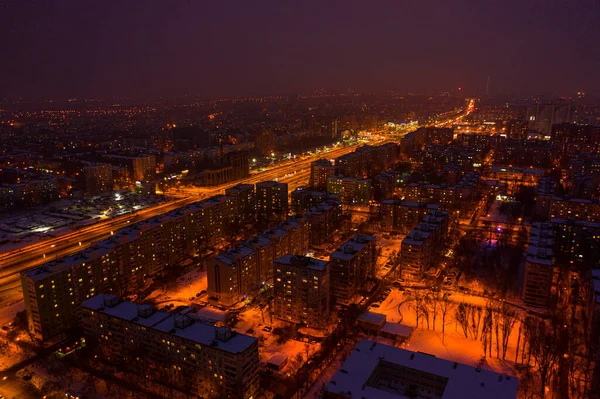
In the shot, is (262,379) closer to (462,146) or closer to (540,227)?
(540,227)

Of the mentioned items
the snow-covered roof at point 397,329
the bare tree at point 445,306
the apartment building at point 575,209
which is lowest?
the bare tree at point 445,306

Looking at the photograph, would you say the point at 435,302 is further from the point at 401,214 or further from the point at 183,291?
the point at 183,291

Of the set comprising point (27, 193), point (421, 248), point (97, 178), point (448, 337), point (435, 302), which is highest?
point (421, 248)

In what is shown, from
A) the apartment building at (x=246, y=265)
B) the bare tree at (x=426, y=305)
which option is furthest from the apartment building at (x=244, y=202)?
the bare tree at (x=426, y=305)

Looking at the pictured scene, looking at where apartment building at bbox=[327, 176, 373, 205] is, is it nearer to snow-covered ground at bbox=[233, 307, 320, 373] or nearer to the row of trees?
the row of trees

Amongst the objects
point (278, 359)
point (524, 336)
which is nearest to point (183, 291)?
point (278, 359)

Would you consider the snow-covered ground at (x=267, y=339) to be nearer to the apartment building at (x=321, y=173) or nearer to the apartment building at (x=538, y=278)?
the apartment building at (x=538, y=278)
